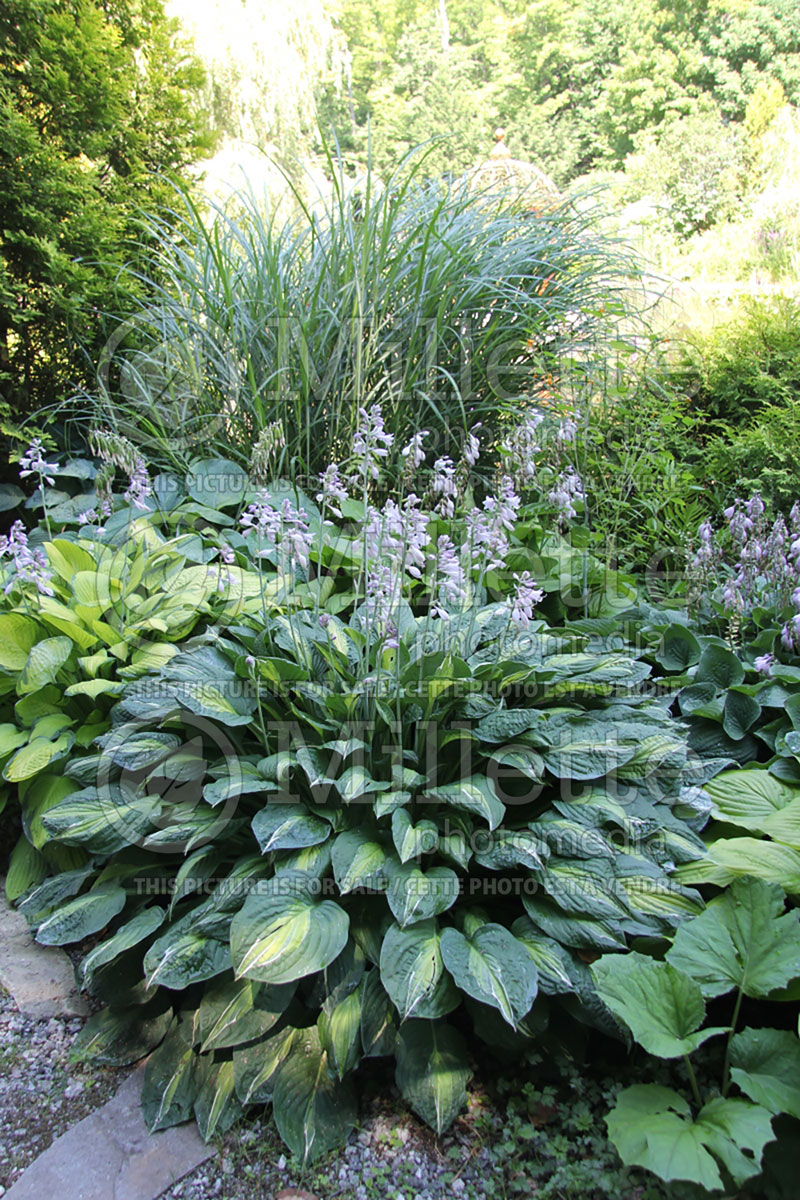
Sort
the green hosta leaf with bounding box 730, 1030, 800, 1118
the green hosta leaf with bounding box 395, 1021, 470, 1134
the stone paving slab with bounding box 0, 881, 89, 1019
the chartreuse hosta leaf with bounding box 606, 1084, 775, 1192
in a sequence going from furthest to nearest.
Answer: the stone paving slab with bounding box 0, 881, 89, 1019 < the green hosta leaf with bounding box 395, 1021, 470, 1134 < the green hosta leaf with bounding box 730, 1030, 800, 1118 < the chartreuse hosta leaf with bounding box 606, 1084, 775, 1192

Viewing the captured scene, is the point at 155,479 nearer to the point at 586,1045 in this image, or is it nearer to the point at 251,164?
the point at 586,1045

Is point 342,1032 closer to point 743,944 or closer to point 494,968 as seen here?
point 494,968

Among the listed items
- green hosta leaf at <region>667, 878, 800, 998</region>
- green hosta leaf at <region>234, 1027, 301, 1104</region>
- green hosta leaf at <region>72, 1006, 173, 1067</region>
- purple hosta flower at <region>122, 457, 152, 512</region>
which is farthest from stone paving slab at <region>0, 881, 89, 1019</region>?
green hosta leaf at <region>667, 878, 800, 998</region>

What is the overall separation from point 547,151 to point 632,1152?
76.7ft

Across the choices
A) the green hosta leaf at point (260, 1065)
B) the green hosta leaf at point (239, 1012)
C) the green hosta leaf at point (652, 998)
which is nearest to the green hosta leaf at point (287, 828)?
the green hosta leaf at point (239, 1012)

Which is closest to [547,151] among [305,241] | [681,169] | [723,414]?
[681,169]

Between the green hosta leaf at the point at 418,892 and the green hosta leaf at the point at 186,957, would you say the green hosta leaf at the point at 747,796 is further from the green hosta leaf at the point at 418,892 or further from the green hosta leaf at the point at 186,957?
the green hosta leaf at the point at 186,957

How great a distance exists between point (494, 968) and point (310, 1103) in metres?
0.45

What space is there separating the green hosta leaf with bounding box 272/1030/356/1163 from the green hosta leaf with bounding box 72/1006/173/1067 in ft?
1.16

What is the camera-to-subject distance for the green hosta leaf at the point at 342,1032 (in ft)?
4.88

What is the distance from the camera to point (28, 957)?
1.95 meters

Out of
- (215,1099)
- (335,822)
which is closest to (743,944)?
(335,822)

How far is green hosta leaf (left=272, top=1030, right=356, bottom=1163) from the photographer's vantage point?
56.9 inches

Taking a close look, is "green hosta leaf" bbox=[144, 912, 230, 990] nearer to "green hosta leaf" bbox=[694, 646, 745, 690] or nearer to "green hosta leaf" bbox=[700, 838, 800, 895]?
"green hosta leaf" bbox=[700, 838, 800, 895]
